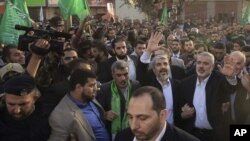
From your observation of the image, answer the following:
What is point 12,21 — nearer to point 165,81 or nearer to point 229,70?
point 165,81

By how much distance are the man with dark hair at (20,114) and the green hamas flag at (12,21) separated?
3.05m

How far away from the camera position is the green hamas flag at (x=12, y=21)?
245 inches

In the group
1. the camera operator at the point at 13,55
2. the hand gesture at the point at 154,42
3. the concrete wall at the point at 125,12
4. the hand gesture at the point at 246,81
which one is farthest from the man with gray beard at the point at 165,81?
the concrete wall at the point at 125,12

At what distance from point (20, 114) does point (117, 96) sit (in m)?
1.60

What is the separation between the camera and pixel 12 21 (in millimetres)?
6422

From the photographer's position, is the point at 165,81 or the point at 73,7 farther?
the point at 73,7

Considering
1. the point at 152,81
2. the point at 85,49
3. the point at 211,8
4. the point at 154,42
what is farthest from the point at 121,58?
the point at 211,8

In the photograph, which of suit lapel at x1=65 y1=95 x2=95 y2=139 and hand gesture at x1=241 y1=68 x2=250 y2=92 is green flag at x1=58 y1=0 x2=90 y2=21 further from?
suit lapel at x1=65 y1=95 x2=95 y2=139

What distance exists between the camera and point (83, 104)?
3.70m

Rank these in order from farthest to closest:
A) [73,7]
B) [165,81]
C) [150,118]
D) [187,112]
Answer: [73,7], [165,81], [187,112], [150,118]

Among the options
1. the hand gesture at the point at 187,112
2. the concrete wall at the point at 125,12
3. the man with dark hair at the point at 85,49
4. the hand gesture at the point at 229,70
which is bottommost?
the hand gesture at the point at 187,112

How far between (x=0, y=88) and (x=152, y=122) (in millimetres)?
1922

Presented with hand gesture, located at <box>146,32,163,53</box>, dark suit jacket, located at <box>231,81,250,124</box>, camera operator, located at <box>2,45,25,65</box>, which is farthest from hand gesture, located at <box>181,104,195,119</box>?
camera operator, located at <box>2,45,25,65</box>

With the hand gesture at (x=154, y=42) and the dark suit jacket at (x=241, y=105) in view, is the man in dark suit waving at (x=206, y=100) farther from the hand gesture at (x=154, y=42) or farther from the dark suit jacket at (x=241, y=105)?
the hand gesture at (x=154, y=42)
